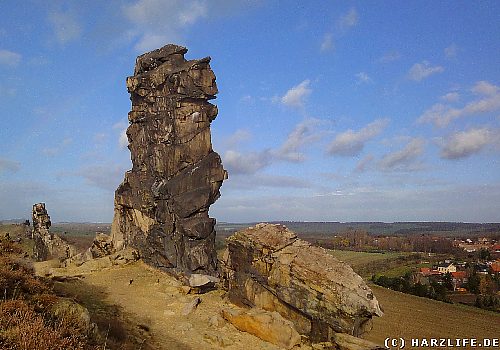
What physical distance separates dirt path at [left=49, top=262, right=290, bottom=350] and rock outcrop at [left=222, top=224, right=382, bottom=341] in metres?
1.82

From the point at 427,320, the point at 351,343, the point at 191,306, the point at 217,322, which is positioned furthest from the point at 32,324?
the point at 427,320

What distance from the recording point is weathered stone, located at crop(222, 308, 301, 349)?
15.4 metres

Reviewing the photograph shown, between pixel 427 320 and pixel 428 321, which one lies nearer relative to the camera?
pixel 428 321

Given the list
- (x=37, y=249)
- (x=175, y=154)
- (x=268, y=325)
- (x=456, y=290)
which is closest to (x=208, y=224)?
(x=175, y=154)

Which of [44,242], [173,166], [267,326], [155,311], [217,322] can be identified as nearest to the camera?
[267,326]

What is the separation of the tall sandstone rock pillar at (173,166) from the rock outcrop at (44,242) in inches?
350

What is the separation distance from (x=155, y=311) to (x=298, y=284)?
25.4 feet

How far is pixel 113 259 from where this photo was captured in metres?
29.8

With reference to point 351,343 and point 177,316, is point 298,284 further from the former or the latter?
point 177,316

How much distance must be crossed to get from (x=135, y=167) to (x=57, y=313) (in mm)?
23013

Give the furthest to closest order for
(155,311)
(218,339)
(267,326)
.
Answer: (155,311) → (267,326) → (218,339)

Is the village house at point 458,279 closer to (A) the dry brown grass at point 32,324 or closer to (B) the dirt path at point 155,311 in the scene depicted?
(B) the dirt path at point 155,311

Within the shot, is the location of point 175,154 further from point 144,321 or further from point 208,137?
point 144,321

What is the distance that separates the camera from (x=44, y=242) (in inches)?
1539
